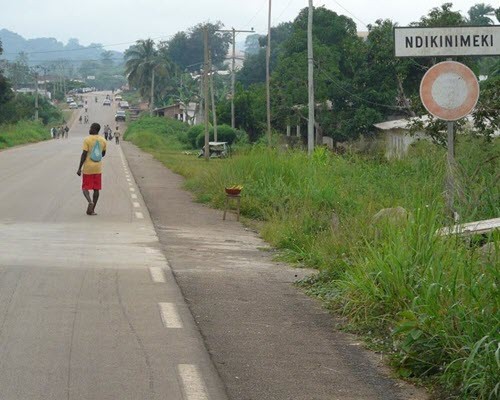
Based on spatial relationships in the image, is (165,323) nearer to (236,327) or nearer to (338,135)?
(236,327)

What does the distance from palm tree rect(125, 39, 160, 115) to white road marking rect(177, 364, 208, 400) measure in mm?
114526

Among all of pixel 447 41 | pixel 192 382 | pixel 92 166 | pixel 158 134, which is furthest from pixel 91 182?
pixel 158 134

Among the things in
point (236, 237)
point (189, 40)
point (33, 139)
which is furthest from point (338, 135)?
point (189, 40)

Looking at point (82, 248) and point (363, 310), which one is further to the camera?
point (82, 248)

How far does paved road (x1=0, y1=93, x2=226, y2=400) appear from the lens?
6688 mm

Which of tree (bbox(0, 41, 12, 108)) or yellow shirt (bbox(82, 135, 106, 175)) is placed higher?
tree (bbox(0, 41, 12, 108))

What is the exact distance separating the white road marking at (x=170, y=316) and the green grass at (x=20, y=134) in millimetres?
61997

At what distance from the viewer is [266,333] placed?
8.52 metres

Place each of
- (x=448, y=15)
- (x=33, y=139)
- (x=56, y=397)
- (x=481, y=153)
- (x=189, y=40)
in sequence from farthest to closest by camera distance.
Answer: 1. (x=189, y=40)
2. (x=33, y=139)
3. (x=448, y=15)
4. (x=481, y=153)
5. (x=56, y=397)

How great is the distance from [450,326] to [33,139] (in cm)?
8543

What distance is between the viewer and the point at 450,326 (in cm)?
713

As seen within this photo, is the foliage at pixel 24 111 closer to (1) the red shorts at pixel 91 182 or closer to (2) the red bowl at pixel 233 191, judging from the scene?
(1) the red shorts at pixel 91 182

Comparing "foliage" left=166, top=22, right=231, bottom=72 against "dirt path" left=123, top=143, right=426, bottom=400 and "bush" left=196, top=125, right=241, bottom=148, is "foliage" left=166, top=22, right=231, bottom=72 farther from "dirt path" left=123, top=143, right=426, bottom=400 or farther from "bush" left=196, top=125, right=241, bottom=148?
"dirt path" left=123, top=143, right=426, bottom=400

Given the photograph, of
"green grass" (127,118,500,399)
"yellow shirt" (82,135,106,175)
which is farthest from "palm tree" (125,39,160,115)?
"green grass" (127,118,500,399)
